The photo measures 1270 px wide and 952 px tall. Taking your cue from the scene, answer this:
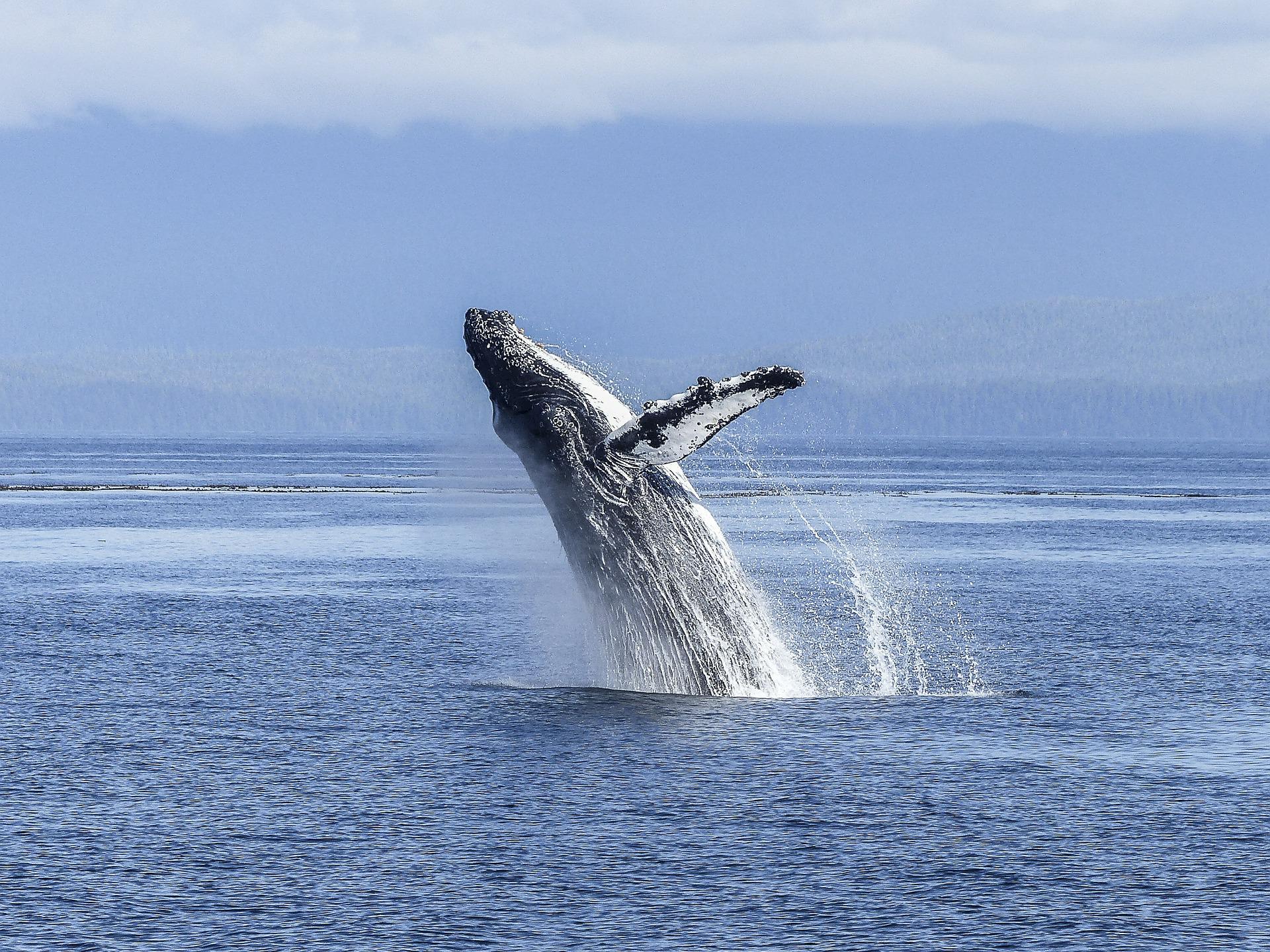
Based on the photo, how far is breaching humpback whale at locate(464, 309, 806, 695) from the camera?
18125 mm

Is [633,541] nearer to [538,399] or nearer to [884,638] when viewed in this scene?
[538,399]

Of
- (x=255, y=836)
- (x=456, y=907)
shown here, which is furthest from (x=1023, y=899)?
(x=255, y=836)

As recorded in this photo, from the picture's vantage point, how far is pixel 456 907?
11.1m

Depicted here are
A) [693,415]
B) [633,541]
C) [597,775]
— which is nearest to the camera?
[597,775]

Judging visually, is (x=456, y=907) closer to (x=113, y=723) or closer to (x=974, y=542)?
(x=113, y=723)

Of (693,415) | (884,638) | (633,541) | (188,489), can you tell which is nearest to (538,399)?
(633,541)

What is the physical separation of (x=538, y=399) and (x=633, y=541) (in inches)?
73.0

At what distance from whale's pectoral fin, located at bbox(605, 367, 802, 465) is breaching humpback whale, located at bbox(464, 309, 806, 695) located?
368 mm

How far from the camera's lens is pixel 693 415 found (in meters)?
16.7

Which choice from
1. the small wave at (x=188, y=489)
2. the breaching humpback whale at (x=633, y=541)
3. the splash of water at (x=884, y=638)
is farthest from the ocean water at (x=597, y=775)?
the small wave at (x=188, y=489)

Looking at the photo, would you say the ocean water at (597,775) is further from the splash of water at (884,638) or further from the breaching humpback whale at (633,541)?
the breaching humpback whale at (633,541)

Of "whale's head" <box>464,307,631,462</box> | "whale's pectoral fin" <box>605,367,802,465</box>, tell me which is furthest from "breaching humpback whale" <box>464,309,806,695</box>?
"whale's pectoral fin" <box>605,367,802,465</box>

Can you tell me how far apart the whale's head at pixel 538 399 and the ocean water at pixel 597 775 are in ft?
5.54

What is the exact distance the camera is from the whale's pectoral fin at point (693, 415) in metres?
16.2
